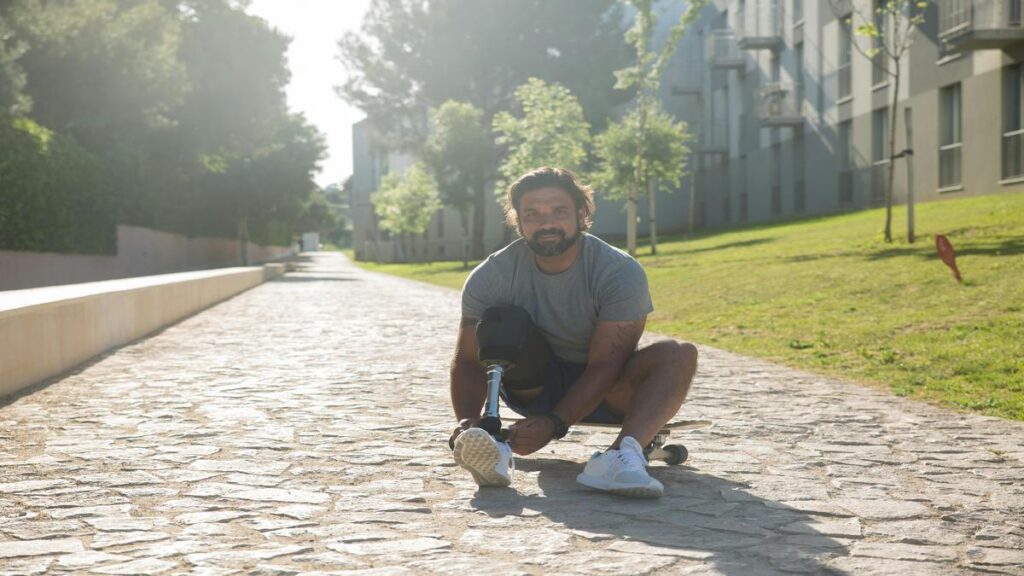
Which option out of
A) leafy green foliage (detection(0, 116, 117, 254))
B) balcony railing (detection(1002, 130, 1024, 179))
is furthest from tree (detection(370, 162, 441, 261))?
balcony railing (detection(1002, 130, 1024, 179))

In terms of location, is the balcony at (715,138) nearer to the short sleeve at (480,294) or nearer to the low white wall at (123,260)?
the low white wall at (123,260)

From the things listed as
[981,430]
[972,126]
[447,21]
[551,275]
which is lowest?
[981,430]

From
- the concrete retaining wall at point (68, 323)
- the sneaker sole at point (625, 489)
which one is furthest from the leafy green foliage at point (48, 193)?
the sneaker sole at point (625, 489)

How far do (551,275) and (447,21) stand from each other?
1918 inches

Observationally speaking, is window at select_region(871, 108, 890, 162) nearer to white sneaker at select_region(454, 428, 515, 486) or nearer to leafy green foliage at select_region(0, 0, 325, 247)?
leafy green foliage at select_region(0, 0, 325, 247)

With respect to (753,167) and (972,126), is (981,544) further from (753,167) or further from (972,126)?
(753,167)

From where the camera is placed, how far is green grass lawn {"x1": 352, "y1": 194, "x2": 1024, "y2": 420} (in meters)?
8.94

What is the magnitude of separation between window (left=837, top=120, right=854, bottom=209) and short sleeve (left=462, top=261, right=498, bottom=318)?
104 feet

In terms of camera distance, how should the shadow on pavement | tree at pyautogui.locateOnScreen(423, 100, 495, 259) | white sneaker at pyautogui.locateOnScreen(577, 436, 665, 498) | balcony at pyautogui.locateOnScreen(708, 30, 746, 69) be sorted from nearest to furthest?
1. the shadow on pavement
2. white sneaker at pyautogui.locateOnScreen(577, 436, 665, 498)
3. balcony at pyautogui.locateOnScreen(708, 30, 746, 69)
4. tree at pyautogui.locateOnScreen(423, 100, 495, 259)

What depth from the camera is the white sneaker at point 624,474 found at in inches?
Result: 173

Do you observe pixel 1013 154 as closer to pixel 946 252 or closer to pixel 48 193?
pixel 946 252

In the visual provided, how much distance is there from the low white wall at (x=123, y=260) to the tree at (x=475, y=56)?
10875mm

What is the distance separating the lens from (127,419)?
22.6 feet

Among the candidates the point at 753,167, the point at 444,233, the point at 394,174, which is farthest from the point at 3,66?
the point at 444,233
